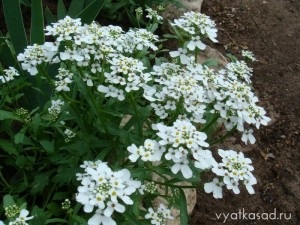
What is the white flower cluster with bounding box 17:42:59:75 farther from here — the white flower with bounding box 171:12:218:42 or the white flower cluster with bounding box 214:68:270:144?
the white flower cluster with bounding box 214:68:270:144

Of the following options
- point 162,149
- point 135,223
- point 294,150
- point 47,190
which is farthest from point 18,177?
point 294,150

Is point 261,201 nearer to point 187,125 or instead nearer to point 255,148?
point 255,148

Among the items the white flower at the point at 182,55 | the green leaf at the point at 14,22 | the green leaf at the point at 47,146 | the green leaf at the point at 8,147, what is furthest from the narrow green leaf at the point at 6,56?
the white flower at the point at 182,55

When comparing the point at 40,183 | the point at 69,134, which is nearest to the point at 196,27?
the point at 69,134

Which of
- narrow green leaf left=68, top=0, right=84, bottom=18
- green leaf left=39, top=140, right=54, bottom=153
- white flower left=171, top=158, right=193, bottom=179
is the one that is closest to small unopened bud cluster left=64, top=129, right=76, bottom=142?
green leaf left=39, top=140, right=54, bottom=153

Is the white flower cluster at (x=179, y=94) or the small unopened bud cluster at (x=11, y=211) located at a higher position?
the white flower cluster at (x=179, y=94)

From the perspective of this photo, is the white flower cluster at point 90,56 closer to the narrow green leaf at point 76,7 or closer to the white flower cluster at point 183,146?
the white flower cluster at point 183,146
